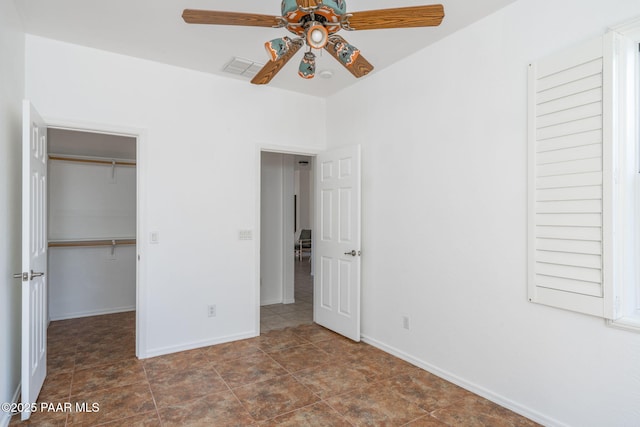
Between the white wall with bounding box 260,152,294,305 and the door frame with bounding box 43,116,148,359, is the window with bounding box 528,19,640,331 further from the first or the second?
the white wall with bounding box 260,152,294,305

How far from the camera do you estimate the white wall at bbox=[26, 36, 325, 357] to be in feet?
10.2

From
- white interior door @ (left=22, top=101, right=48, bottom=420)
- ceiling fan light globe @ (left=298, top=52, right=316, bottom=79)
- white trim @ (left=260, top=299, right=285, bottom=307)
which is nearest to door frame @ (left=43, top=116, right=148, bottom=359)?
white interior door @ (left=22, top=101, right=48, bottom=420)

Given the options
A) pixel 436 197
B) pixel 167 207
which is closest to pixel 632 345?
pixel 436 197

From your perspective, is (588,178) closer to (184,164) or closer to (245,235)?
(245,235)

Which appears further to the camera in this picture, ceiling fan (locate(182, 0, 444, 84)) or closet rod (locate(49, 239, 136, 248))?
closet rod (locate(49, 239, 136, 248))

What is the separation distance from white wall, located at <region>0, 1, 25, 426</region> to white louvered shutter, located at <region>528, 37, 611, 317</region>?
130 inches

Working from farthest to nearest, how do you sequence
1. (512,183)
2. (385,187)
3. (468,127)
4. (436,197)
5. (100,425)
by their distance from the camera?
1. (385,187)
2. (436,197)
3. (468,127)
4. (512,183)
5. (100,425)

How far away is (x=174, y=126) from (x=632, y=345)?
12.5 feet

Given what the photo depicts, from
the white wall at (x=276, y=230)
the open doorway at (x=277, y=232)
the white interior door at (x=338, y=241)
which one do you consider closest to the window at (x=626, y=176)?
the white interior door at (x=338, y=241)

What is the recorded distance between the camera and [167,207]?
11.3ft

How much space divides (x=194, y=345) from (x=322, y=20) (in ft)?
10.4

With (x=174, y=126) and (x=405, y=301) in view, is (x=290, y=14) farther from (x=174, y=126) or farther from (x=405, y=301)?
(x=405, y=301)

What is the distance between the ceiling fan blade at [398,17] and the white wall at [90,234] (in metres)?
4.30

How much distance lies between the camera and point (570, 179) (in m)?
2.10
